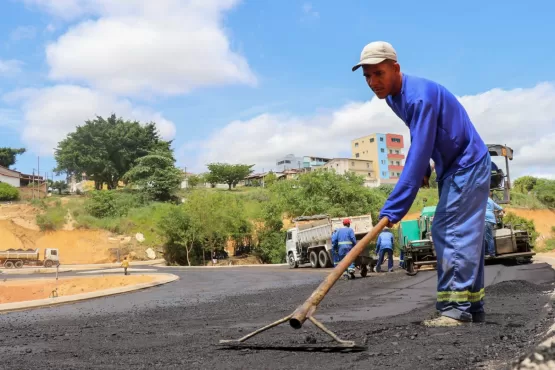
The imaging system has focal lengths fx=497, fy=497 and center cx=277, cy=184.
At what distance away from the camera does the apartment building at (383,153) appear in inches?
3757

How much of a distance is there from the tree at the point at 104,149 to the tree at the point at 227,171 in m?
10.7

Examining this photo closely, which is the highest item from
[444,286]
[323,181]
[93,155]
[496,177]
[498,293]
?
[93,155]

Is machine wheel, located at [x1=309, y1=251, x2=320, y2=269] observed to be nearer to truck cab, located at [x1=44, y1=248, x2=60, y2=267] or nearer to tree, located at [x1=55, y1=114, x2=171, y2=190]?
truck cab, located at [x1=44, y1=248, x2=60, y2=267]

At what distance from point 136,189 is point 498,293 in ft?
186

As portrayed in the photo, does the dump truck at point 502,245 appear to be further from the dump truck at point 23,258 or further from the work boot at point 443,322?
the dump truck at point 23,258

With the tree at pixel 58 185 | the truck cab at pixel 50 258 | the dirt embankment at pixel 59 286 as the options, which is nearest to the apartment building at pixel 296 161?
the tree at pixel 58 185

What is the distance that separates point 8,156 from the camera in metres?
73.1

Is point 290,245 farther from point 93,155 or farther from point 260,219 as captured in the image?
point 93,155

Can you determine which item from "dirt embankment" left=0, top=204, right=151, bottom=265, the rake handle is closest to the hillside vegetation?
"dirt embankment" left=0, top=204, right=151, bottom=265

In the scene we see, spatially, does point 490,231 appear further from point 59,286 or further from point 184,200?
point 184,200

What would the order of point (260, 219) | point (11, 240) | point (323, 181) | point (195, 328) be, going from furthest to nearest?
point (11, 240)
point (260, 219)
point (323, 181)
point (195, 328)

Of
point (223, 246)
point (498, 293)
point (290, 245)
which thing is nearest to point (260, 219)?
point (223, 246)

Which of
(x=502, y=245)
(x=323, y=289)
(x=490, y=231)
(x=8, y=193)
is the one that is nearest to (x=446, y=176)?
(x=323, y=289)

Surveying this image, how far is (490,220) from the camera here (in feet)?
44.1
